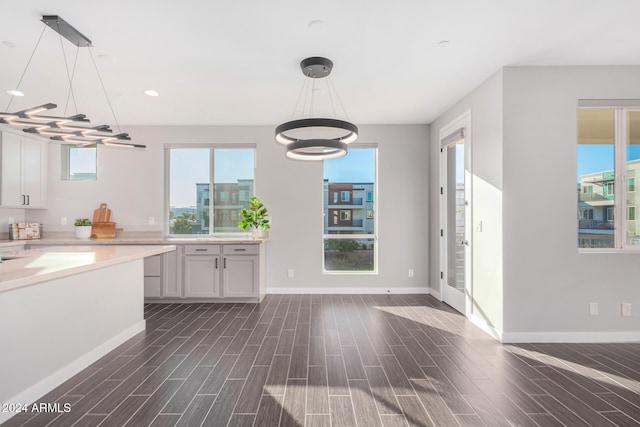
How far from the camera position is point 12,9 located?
229 centimetres

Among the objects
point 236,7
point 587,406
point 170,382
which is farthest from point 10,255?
point 587,406

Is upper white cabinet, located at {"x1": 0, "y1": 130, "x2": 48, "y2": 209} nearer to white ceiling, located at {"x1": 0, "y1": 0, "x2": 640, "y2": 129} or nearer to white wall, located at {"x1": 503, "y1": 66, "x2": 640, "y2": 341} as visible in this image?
white ceiling, located at {"x1": 0, "y1": 0, "x2": 640, "y2": 129}

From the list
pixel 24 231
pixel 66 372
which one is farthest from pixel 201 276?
pixel 24 231

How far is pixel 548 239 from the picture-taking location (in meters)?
3.23

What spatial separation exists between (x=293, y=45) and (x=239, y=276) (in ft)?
10.5

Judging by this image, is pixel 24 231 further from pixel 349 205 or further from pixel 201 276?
pixel 349 205

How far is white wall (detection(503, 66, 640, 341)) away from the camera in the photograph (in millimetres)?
3219

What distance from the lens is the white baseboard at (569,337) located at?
3217 millimetres

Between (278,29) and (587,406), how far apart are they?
3.48m

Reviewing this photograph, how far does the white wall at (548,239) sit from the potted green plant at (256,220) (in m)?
3.28

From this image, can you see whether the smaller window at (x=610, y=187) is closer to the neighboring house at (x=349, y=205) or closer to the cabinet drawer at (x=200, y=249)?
the neighboring house at (x=349, y=205)

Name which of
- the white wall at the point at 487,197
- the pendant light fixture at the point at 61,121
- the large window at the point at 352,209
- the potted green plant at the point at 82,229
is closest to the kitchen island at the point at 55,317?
the pendant light fixture at the point at 61,121

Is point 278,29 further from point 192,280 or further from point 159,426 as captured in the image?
point 192,280

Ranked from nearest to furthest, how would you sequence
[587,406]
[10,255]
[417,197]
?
[587,406]
[10,255]
[417,197]
